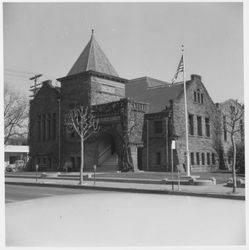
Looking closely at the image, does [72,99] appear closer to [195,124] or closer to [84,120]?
[84,120]

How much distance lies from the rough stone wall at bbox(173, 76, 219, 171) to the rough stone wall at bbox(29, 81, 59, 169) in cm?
1529

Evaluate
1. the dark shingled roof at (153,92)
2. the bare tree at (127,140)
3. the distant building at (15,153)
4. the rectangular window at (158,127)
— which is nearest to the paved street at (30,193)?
the bare tree at (127,140)

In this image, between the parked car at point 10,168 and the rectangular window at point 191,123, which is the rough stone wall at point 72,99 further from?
the rectangular window at point 191,123

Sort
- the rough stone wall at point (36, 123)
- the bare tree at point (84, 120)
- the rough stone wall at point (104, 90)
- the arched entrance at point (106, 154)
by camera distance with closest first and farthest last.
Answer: the bare tree at point (84, 120) → the arched entrance at point (106, 154) → the rough stone wall at point (104, 90) → the rough stone wall at point (36, 123)

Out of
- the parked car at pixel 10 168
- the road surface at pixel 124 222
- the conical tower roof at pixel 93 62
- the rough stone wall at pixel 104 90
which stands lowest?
the parked car at pixel 10 168

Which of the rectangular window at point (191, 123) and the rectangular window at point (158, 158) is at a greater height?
the rectangular window at point (191, 123)

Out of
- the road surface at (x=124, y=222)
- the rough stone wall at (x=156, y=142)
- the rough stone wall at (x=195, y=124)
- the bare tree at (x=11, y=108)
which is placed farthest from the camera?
the rough stone wall at (x=195, y=124)

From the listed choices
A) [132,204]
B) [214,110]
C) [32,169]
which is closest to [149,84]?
[214,110]

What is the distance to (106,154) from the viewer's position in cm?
4019

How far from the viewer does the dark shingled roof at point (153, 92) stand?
131 feet

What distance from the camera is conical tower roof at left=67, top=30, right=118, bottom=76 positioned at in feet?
134

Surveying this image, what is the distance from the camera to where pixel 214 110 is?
4331cm

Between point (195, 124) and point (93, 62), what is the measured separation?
44.4 feet

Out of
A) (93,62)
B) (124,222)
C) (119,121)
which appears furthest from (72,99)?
(124,222)
